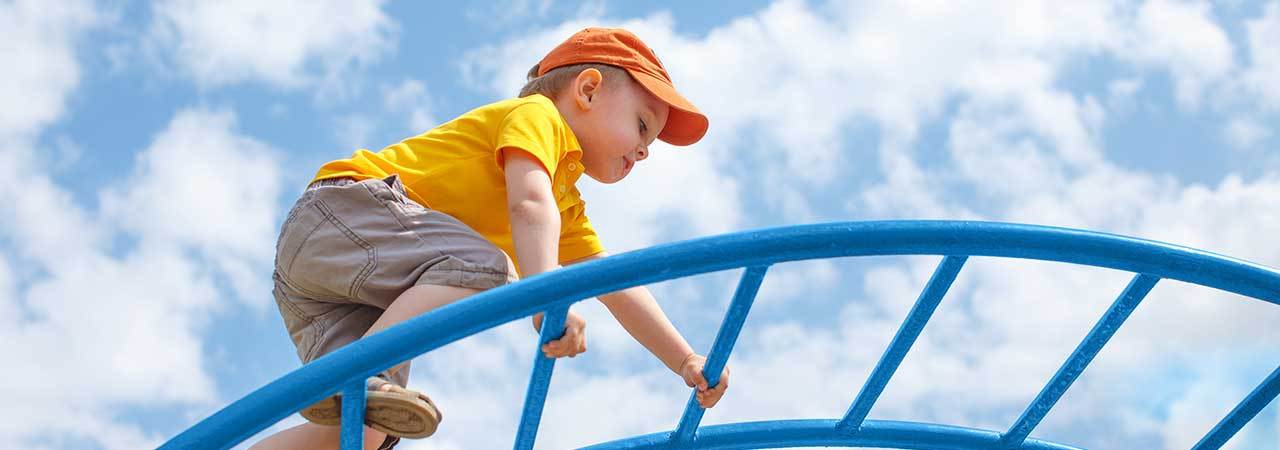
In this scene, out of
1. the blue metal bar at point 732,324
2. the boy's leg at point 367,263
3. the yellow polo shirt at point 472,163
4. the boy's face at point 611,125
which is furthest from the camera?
the boy's face at point 611,125

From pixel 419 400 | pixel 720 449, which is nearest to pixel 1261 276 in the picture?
pixel 720 449

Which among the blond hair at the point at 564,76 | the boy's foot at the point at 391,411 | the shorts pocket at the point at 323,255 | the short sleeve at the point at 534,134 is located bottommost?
the boy's foot at the point at 391,411

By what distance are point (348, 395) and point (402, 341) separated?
103 millimetres

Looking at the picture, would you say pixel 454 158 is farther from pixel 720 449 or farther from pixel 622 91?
pixel 720 449

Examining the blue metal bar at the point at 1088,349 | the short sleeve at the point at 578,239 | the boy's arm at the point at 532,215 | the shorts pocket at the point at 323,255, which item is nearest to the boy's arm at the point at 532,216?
the boy's arm at the point at 532,215

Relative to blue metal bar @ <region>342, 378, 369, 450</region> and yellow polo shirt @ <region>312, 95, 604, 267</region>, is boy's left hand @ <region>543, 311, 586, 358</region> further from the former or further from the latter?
yellow polo shirt @ <region>312, 95, 604, 267</region>

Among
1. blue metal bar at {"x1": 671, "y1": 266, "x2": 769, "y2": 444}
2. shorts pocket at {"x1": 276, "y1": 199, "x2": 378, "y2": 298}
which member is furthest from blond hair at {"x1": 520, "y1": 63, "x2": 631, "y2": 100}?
blue metal bar at {"x1": 671, "y1": 266, "x2": 769, "y2": 444}

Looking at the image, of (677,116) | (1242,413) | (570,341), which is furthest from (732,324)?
(1242,413)

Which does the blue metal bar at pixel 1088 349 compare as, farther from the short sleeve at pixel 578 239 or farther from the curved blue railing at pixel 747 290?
the short sleeve at pixel 578 239

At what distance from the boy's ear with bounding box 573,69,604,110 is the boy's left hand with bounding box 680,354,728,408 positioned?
1.70 feet

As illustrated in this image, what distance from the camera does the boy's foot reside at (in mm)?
1667

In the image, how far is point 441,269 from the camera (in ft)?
6.20

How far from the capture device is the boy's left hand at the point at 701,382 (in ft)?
6.37

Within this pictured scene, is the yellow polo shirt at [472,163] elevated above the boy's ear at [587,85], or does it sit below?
A: below
